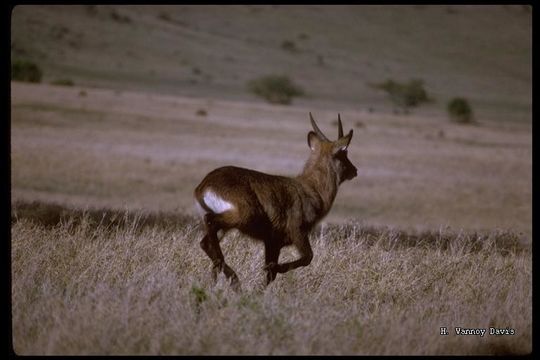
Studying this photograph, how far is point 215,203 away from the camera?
6332 millimetres

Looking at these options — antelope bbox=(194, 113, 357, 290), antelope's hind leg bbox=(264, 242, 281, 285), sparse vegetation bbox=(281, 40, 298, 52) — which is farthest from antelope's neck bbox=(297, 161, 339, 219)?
sparse vegetation bbox=(281, 40, 298, 52)

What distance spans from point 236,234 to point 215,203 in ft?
8.38

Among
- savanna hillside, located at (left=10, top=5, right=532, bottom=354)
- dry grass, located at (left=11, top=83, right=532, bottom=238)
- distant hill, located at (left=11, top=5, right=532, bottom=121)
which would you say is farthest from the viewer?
Result: distant hill, located at (left=11, top=5, right=532, bottom=121)

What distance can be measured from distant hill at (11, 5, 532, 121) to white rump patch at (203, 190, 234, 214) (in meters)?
66.7

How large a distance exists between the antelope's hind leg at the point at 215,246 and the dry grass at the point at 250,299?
126mm

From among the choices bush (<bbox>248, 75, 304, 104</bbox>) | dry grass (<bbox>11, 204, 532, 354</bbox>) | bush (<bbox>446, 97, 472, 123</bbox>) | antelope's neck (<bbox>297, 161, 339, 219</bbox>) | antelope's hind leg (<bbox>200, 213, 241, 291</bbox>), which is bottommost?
bush (<bbox>446, 97, 472, 123</bbox>)

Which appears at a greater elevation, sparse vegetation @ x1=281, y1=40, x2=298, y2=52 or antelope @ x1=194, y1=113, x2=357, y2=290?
sparse vegetation @ x1=281, y1=40, x2=298, y2=52

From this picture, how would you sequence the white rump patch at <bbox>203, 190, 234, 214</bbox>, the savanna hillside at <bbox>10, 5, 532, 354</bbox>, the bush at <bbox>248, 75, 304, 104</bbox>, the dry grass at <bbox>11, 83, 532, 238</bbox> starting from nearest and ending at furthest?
1. the savanna hillside at <bbox>10, 5, 532, 354</bbox>
2. the white rump patch at <bbox>203, 190, 234, 214</bbox>
3. the dry grass at <bbox>11, 83, 532, 238</bbox>
4. the bush at <bbox>248, 75, 304, 104</bbox>

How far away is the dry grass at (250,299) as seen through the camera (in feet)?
17.4

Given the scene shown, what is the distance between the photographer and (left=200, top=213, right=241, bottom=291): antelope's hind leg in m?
6.35

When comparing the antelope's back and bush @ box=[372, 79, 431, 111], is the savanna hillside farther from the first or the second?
bush @ box=[372, 79, 431, 111]

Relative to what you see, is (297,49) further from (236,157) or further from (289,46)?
(236,157)

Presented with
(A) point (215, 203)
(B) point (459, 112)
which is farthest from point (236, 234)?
(B) point (459, 112)

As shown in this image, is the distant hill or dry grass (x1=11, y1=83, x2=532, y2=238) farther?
the distant hill
